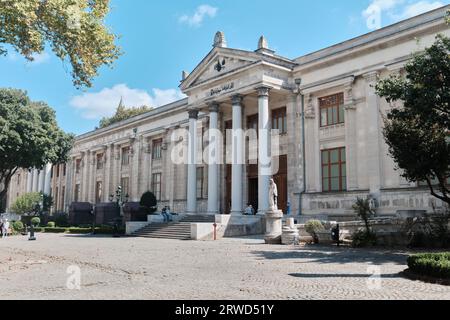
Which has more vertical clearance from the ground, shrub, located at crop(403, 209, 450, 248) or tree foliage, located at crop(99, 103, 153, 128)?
tree foliage, located at crop(99, 103, 153, 128)

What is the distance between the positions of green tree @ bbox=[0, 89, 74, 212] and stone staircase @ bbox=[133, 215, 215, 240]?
11.5 metres

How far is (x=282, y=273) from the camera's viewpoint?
10406 millimetres

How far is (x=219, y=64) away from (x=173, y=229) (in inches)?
471

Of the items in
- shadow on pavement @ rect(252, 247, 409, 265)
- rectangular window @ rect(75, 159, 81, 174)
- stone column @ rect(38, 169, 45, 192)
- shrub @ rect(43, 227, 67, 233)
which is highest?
rectangular window @ rect(75, 159, 81, 174)

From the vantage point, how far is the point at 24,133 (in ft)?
109

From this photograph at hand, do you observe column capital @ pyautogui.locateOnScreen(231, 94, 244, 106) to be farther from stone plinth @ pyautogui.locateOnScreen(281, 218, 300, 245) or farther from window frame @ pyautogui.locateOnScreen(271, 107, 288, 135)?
stone plinth @ pyautogui.locateOnScreen(281, 218, 300, 245)

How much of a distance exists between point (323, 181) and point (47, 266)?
18.1 metres

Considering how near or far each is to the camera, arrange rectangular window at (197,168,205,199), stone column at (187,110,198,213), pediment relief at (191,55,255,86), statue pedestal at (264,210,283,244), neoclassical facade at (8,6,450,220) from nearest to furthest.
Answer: statue pedestal at (264,210,283,244), neoclassical facade at (8,6,450,220), pediment relief at (191,55,255,86), stone column at (187,110,198,213), rectangular window at (197,168,205,199)

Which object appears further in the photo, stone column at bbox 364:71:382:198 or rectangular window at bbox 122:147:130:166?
rectangular window at bbox 122:147:130:166

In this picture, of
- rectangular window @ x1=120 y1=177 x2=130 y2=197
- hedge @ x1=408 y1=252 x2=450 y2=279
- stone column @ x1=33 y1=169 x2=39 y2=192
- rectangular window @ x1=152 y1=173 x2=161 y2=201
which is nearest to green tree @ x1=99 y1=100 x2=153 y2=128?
stone column @ x1=33 y1=169 x2=39 y2=192

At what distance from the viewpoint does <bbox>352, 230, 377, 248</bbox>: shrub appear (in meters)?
17.2

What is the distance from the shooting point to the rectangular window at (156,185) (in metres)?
40.9
